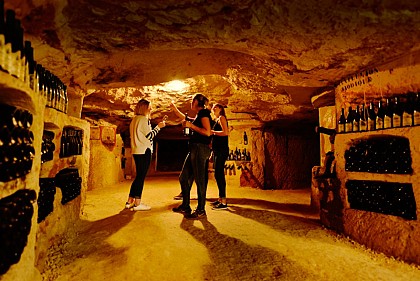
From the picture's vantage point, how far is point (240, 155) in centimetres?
724

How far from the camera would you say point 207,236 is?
8.93ft

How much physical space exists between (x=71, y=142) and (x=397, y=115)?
3591 mm

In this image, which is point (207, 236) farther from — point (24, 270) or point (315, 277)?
point (24, 270)

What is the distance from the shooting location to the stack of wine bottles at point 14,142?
1.37m

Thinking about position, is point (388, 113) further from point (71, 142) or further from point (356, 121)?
point (71, 142)

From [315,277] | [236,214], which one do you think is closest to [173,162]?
[236,214]

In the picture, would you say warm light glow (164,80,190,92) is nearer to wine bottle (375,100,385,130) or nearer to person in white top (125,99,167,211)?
person in white top (125,99,167,211)

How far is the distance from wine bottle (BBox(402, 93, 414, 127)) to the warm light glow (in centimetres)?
366

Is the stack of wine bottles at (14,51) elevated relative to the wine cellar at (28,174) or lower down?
elevated

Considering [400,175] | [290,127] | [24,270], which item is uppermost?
[290,127]

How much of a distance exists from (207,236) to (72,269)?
1302 mm

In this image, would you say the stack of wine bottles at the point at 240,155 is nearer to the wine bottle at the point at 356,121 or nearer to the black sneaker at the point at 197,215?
the black sneaker at the point at 197,215

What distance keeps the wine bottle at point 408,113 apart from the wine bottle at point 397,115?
0.05 meters

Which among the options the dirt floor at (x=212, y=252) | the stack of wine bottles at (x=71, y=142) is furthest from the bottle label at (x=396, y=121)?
the stack of wine bottles at (x=71, y=142)
